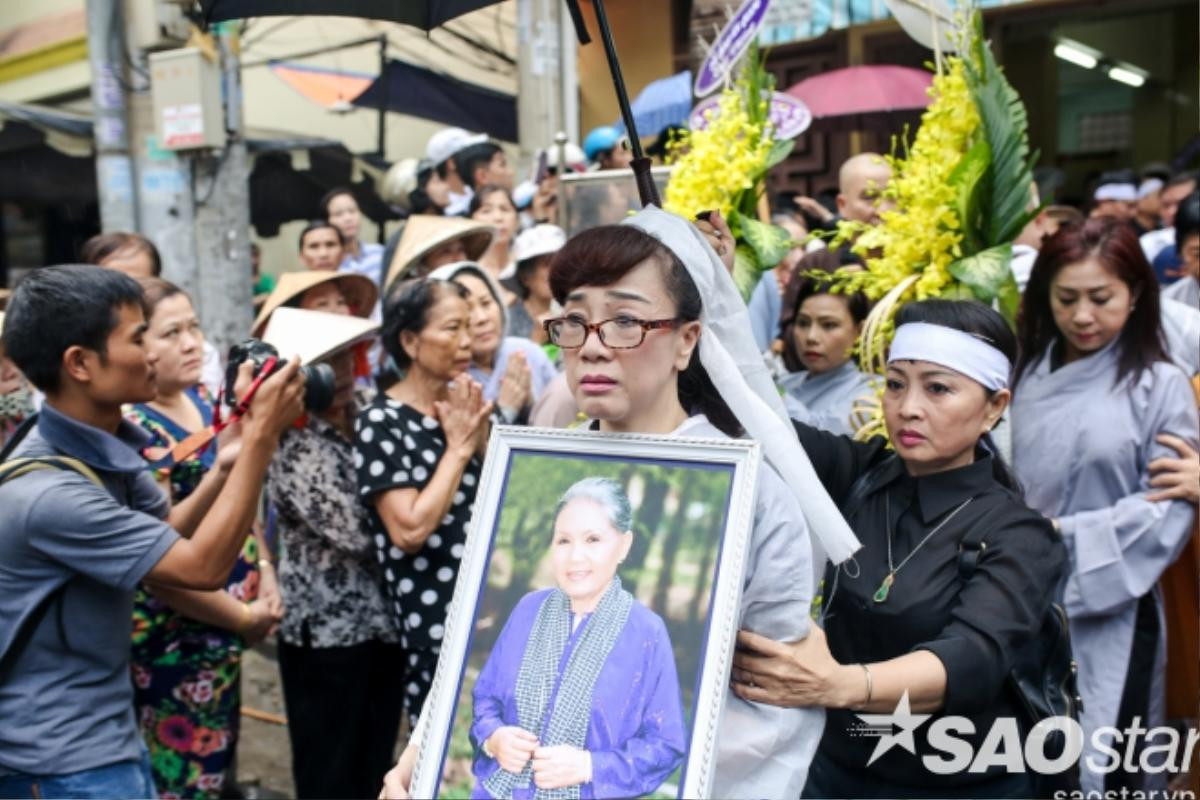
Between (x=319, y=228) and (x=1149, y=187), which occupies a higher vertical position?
(x=1149, y=187)

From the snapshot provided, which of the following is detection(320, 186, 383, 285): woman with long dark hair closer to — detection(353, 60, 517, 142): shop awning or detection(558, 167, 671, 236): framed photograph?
detection(558, 167, 671, 236): framed photograph

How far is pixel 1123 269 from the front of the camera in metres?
3.27

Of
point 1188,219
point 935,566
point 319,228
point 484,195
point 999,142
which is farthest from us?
point 319,228

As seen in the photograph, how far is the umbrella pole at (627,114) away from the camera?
2.18 metres

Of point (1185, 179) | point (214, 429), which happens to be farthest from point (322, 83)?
point (214, 429)

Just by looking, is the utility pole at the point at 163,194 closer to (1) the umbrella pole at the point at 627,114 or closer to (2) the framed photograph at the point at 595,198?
(2) the framed photograph at the point at 595,198

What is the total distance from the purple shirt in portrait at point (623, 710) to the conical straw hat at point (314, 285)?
263 centimetres

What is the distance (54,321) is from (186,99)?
12.2 feet

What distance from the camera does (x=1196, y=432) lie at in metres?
3.31

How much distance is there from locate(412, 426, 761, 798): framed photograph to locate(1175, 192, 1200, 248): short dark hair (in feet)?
11.0

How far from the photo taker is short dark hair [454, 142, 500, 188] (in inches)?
264

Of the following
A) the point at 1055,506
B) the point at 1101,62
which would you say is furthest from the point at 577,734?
the point at 1101,62

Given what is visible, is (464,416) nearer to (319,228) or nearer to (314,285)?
(314,285)

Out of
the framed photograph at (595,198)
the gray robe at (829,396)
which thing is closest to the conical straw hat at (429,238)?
the framed photograph at (595,198)
